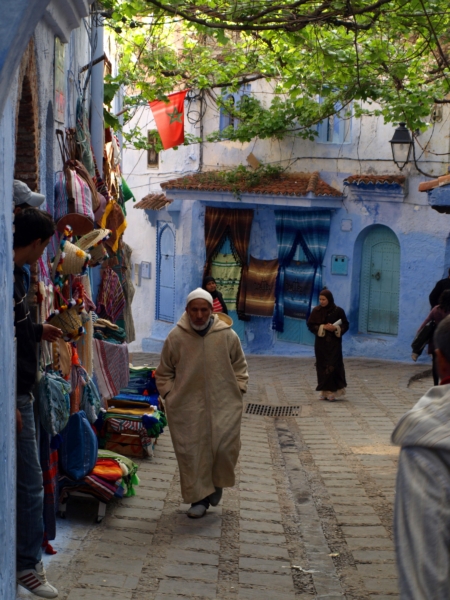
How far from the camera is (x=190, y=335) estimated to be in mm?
6566

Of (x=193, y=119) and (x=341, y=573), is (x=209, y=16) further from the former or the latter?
(x=193, y=119)

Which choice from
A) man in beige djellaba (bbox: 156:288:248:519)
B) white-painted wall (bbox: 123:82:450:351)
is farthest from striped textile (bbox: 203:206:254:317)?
man in beige djellaba (bbox: 156:288:248:519)

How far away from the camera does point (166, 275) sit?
19.7m

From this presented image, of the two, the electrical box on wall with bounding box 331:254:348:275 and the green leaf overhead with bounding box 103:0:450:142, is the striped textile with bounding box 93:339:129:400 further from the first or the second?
the electrical box on wall with bounding box 331:254:348:275

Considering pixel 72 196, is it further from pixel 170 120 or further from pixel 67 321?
pixel 170 120

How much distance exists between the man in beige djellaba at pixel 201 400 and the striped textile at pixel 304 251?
10518 millimetres

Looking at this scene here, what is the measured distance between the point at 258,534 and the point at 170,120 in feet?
29.3

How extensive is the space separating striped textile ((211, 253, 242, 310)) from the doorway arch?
2660mm

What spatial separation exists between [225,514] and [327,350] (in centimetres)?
563

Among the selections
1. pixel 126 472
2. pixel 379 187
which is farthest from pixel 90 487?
pixel 379 187

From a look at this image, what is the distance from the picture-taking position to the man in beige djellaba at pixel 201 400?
6461 mm

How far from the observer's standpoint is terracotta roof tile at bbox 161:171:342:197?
640 inches

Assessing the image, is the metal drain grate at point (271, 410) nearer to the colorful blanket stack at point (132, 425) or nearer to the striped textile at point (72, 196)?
the colorful blanket stack at point (132, 425)

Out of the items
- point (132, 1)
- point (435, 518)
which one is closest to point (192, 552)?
point (435, 518)
